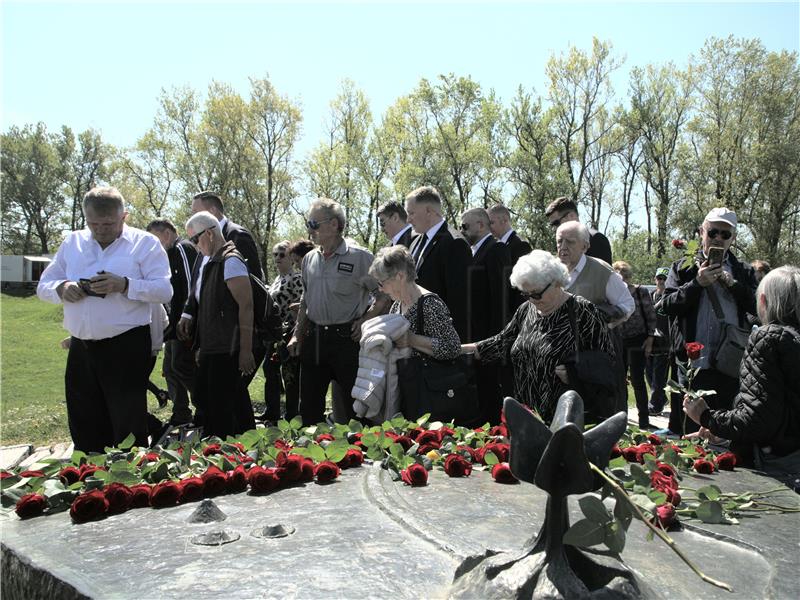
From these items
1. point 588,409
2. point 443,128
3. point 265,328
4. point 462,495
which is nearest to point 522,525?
point 462,495

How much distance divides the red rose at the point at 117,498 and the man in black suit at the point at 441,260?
12.0 feet

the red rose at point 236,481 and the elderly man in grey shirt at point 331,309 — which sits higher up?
the elderly man in grey shirt at point 331,309

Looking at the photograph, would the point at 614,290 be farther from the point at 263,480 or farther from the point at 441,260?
the point at 263,480

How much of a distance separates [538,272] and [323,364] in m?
2.44

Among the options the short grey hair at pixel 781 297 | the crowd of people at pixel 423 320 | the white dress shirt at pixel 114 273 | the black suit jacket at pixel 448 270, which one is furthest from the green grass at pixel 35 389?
the short grey hair at pixel 781 297

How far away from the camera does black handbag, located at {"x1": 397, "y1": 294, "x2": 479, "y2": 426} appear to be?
4.67m

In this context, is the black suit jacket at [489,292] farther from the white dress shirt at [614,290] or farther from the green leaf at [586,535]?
the green leaf at [586,535]

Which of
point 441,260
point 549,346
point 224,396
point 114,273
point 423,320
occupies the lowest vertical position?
point 224,396

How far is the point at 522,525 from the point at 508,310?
14.7ft

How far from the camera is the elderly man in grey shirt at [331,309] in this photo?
5.97 m

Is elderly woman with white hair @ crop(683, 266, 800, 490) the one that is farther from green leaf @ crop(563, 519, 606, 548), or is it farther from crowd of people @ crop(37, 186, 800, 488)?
green leaf @ crop(563, 519, 606, 548)

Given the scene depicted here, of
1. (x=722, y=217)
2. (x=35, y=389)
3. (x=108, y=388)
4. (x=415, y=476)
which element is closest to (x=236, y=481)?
(x=415, y=476)

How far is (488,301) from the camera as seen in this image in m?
6.50

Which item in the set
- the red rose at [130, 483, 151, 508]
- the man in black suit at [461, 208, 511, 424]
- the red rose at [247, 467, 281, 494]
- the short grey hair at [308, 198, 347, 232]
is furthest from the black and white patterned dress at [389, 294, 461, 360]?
the red rose at [130, 483, 151, 508]
